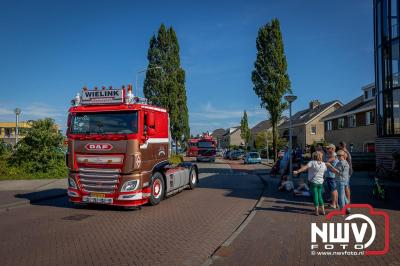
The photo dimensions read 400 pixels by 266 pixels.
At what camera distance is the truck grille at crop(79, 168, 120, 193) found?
1037 centimetres

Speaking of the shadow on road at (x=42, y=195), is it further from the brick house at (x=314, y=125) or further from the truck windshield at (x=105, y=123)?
the brick house at (x=314, y=125)

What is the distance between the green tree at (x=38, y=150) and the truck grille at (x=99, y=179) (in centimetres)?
1103

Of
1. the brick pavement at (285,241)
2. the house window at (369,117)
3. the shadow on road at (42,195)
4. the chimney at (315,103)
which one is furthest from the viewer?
the chimney at (315,103)

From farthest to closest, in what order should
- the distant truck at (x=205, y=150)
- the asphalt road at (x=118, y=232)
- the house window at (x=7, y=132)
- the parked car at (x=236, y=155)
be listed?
the house window at (x=7, y=132), the parked car at (x=236, y=155), the distant truck at (x=205, y=150), the asphalt road at (x=118, y=232)

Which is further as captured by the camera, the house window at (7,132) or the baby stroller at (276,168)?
the house window at (7,132)

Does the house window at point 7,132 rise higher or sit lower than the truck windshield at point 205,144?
higher

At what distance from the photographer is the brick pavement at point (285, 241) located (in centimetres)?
591

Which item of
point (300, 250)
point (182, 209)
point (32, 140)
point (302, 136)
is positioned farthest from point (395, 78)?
point (302, 136)

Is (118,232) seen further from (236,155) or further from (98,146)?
(236,155)

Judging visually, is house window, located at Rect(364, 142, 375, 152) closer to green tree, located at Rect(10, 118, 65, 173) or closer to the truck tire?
the truck tire

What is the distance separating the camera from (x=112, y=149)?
10344mm

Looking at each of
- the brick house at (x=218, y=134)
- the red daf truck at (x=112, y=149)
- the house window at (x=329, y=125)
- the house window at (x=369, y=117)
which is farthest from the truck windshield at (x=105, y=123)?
the brick house at (x=218, y=134)

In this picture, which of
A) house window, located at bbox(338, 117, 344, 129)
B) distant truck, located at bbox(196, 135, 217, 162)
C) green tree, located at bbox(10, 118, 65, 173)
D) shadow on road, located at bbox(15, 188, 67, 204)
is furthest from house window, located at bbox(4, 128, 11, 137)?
shadow on road, located at bbox(15, 188, 67, 204)

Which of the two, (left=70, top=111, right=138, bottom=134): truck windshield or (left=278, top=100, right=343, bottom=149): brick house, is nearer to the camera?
(left=70, top=111, right=138, bottom=134): truck windshield
